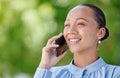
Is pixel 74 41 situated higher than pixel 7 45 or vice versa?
pixel 7 45

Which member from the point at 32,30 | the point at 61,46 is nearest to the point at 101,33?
the point at 61,46

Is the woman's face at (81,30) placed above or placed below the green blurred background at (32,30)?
below

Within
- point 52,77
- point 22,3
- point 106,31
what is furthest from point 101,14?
point 22,3

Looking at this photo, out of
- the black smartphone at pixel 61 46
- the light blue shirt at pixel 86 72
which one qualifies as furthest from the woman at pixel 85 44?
the black smartphone at pixel 61 46

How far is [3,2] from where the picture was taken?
298 inches

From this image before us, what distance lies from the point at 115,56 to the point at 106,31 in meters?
4.09

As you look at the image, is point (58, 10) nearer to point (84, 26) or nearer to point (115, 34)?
point (115, 34)

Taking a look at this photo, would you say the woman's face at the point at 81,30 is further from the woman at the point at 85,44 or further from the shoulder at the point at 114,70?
Result: the shoulder at the point at 114,70

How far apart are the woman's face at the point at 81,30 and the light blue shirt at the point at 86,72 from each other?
0.11m

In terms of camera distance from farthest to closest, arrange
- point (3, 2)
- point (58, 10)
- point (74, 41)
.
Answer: point (3, 2)
point (58, 10)
point (74, 41)

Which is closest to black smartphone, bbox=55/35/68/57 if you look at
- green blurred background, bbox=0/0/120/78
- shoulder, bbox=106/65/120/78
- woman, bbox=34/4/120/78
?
woman, bbox=34/4/120/78

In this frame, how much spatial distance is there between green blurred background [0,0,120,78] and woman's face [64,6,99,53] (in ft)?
12.3


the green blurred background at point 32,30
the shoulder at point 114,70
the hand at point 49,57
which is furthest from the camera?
the green blurred background at point 32,30

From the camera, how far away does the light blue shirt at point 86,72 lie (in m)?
3.05
